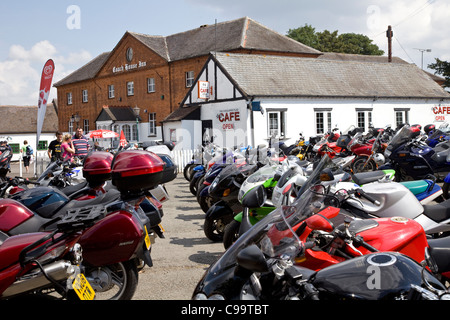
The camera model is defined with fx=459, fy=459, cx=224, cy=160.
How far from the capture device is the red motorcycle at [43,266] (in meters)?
3.42

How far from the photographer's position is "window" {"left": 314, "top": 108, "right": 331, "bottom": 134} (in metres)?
27.7

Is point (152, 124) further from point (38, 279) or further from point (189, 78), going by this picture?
point (38, 279)

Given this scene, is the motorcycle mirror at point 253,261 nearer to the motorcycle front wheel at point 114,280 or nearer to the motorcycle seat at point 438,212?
the motorcycle front wheel at point 114,280

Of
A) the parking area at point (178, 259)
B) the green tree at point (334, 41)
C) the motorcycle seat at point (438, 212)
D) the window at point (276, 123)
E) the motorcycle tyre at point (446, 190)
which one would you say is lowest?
the parking area at point (178, 259)

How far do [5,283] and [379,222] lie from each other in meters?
2.95

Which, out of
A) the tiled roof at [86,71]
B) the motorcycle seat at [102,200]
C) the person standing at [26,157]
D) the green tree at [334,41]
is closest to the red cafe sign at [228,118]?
the person standing at [26,157]

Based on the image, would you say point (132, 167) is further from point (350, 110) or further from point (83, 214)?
point (350, 110)

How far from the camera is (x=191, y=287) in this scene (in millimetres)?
5004

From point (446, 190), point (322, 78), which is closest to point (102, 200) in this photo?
point (446, 190)

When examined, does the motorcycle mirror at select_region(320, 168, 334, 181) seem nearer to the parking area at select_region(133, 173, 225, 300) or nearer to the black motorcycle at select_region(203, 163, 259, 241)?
the parking area at select_region(133, 173, 225, 300)

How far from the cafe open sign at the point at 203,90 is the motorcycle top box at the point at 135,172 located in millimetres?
23701

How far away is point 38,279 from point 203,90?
83.7ft

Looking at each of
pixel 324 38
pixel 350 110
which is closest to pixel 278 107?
pixel 350 110

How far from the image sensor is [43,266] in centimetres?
357
